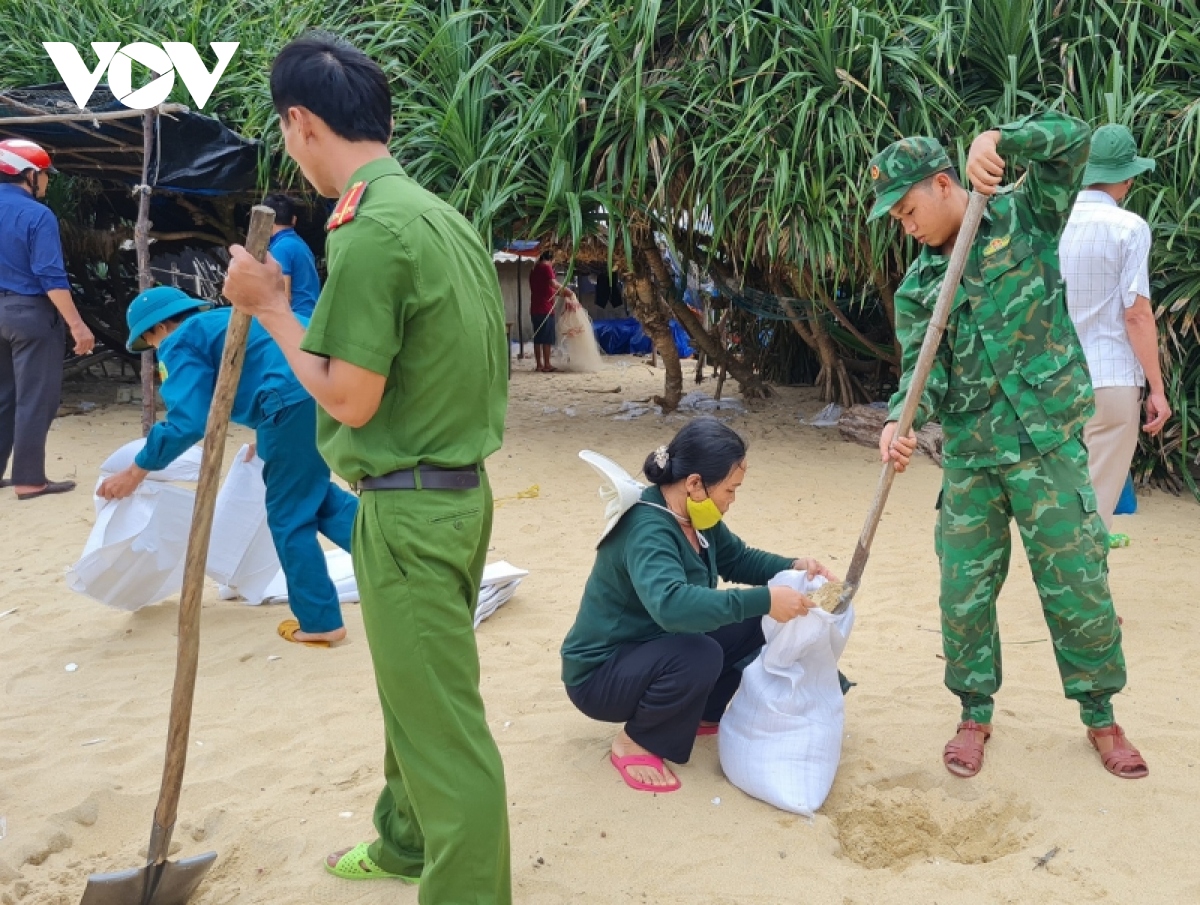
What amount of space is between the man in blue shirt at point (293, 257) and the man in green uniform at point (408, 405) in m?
3.55

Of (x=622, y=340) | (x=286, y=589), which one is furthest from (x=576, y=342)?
(x=286, y=589)

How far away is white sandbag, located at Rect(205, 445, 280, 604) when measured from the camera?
4238 millimetres

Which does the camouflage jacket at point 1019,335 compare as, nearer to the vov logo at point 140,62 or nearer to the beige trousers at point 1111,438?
the beige trousers at point 1111,438

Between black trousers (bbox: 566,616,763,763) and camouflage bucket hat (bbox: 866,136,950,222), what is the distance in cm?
120

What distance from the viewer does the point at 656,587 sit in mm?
2646

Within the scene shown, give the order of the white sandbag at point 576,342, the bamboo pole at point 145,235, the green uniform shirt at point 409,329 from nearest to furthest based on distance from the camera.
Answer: the green uniform shirt at point 409,329, the bamboo pole at point 145,235, the white sandbag at point 576,342

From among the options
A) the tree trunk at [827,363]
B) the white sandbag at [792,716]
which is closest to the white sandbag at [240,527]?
the white sandbag at [792,716]

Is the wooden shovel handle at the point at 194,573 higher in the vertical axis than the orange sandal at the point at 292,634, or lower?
→ higher

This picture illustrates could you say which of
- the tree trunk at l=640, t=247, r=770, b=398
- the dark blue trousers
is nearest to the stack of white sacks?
the dark blue trousers

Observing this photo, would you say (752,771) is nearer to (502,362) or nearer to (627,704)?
(627,704)

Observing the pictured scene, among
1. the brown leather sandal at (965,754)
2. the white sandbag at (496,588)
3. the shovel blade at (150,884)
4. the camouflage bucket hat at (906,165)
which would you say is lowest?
the white sandbag at (496,588)

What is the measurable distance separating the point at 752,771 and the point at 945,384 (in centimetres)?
112

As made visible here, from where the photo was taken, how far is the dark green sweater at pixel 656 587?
2607mm

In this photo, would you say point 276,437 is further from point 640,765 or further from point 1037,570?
point 1037,570
